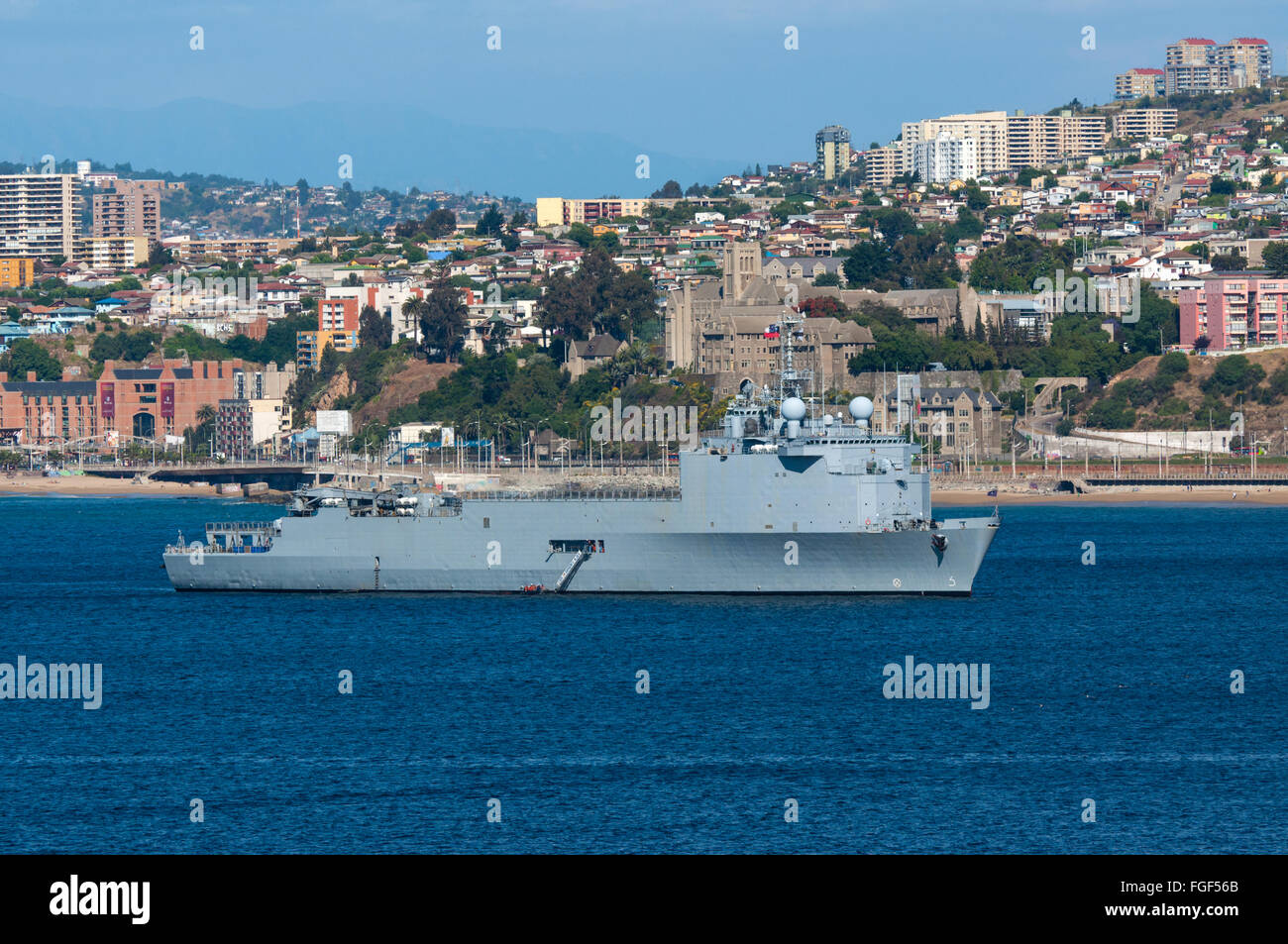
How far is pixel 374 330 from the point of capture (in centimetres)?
16088

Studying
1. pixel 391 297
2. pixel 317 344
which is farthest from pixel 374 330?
pixel 317 344

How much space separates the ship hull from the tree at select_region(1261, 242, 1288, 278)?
100126 mm

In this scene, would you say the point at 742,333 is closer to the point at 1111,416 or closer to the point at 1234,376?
the point at 1111,416

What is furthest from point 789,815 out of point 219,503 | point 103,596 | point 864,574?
point 219,503

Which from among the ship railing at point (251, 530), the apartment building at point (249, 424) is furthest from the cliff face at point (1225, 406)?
the ship railing at point (251, 530)

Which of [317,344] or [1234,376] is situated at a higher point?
[317,344]

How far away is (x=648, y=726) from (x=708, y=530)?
569 inches

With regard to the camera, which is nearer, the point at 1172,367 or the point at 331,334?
the point at 1172,367

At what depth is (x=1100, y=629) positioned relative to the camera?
44.7 meters

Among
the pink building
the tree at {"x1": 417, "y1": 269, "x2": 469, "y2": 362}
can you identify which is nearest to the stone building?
the tree at {"x1": 417, "y1": 269, "x2": 469, "y2": 362}

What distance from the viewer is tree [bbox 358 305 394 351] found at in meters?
160

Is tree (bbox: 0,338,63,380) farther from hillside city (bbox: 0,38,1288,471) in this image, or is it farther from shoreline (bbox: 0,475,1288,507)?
shoreline (bbox: 0,475,1288,507)

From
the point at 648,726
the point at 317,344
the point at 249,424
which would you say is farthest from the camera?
the point at 317,344

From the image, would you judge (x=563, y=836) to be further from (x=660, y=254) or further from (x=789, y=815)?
(x=660, y=254)
